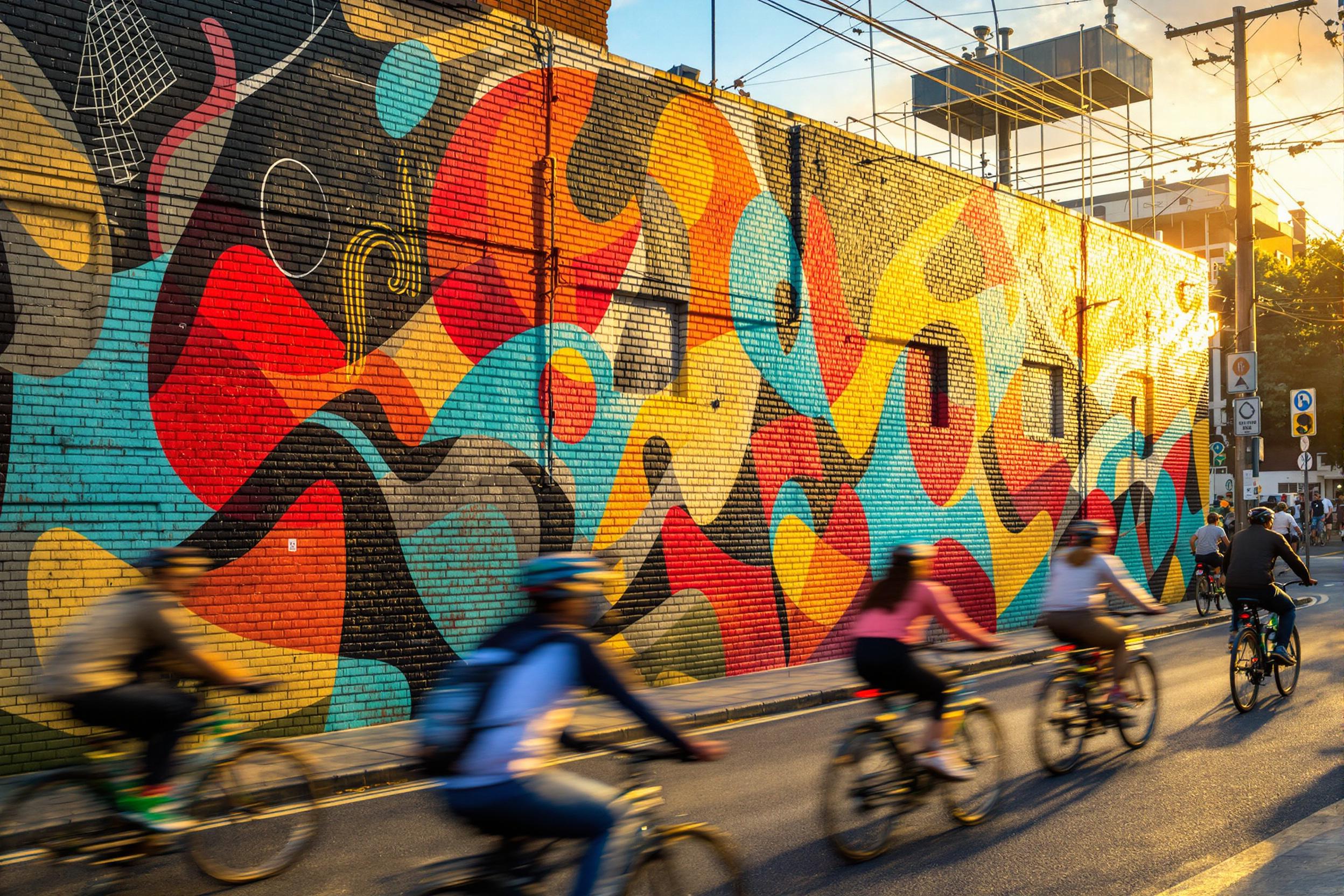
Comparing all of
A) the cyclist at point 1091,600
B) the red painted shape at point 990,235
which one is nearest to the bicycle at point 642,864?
the cyclist at point 1091,600

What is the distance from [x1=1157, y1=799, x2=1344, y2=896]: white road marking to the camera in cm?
534

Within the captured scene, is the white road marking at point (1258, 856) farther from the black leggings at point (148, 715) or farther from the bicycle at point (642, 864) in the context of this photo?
the black leggings at point (148, 715)

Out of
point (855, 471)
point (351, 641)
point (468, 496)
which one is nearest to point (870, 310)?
point (855, 471)

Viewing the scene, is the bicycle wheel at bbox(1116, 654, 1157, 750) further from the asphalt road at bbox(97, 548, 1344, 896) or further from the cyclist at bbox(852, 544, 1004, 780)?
the cyclist at bbox(852, 544, 1004, 780)

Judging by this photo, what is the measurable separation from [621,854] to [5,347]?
24.0 ft

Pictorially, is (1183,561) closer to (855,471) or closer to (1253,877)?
(855,471)

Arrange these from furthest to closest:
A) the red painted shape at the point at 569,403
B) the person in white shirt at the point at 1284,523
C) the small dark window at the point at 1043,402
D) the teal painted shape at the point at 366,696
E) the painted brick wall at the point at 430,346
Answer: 1. the person in white shirt at the point at 1284,523
2. the small dark window at the point at 1043,402
3. the red painted shape at the point at 569,403
4. the teal painted shape at the point at 366,696
5. the painted brick wall at the point at 430,346

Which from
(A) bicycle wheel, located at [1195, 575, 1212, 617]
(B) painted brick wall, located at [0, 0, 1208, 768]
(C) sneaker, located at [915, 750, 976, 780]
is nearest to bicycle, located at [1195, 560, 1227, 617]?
(A) bicycle wheel, located at [1195, 575, 1212, 617]

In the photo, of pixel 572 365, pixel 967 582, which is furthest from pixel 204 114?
pixel 967 582

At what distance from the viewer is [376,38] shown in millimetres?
11195

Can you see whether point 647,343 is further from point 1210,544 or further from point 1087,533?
point 1210,544

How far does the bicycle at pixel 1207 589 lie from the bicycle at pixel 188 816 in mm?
18993

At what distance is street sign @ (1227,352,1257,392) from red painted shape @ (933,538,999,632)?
383 inches

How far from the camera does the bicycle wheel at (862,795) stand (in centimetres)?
624
